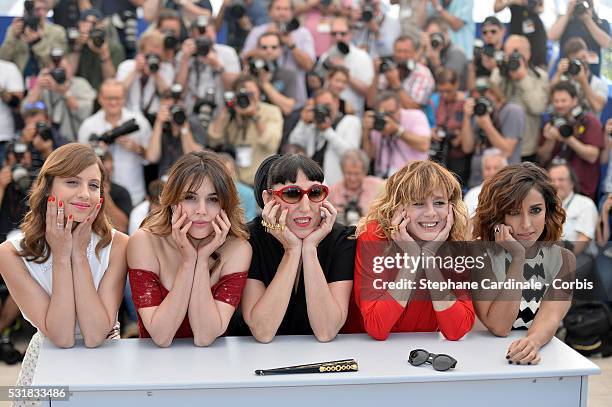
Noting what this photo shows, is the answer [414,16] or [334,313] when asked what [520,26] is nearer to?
[414,16]

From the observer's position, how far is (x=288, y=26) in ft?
18.3

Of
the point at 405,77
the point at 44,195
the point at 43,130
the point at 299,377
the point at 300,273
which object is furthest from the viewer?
the point at 405,77

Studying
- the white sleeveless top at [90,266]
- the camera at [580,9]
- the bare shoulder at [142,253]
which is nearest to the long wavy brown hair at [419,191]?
the bare shoulder at [142,253]

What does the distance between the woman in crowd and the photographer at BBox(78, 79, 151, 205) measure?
305cm

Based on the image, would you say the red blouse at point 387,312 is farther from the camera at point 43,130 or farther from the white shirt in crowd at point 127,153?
the camera at point 43,130

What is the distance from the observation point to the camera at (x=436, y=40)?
5.61m

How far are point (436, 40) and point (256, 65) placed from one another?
3.92 feet

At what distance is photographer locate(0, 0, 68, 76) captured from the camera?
530 centimetres

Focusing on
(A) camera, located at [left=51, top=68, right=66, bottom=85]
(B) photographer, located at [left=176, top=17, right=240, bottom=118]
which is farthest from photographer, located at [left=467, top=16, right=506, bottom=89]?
(A) camera, located at [left=51, top=68, right=66, bottom=85]

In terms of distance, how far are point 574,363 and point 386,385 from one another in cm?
54

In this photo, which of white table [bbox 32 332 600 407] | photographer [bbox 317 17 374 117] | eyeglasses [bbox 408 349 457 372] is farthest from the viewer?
photographer [bbox 317 17 374 117]

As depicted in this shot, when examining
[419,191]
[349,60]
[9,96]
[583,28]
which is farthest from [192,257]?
[583,28]

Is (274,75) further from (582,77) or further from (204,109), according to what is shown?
(582,77)

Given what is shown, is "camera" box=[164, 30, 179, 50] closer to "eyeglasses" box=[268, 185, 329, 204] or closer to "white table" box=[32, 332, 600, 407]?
"eyeglasses" box=[268, 185, 329, 204]
